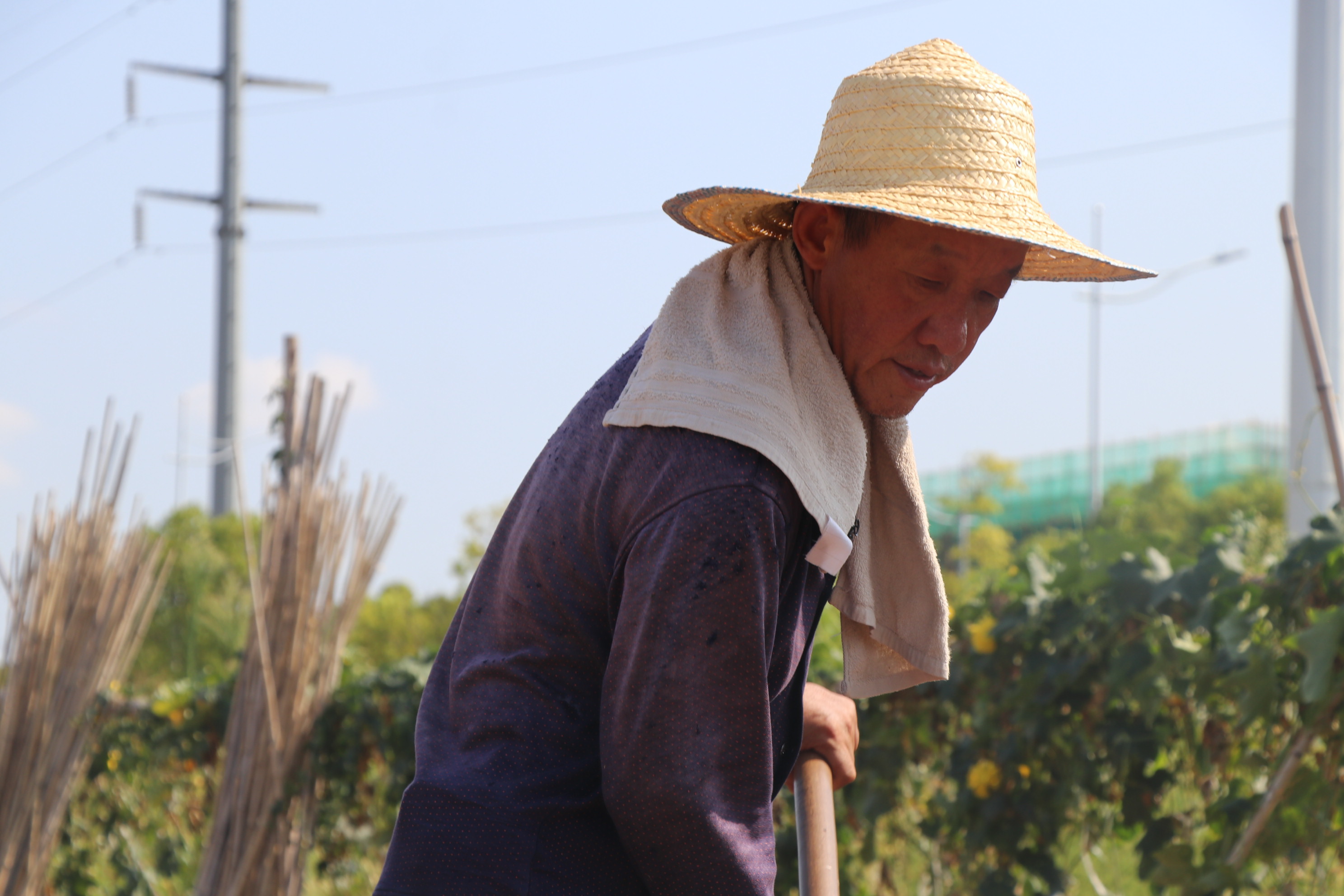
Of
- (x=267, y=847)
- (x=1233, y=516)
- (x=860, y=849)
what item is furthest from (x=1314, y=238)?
(x=267, y=847)

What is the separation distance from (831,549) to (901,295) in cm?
30

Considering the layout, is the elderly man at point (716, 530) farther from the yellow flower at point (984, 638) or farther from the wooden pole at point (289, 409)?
the wooden pole at point (289, 409)

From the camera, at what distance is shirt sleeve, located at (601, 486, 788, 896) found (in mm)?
1135

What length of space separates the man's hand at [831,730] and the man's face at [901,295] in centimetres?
50

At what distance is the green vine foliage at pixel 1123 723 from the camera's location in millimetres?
2443

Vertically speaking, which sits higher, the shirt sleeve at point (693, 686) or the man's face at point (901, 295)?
the man's face at point (901, 295)

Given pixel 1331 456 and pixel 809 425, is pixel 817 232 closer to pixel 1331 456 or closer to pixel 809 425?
pixel 809 425

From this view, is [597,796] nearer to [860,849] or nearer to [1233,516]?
[1233,516]

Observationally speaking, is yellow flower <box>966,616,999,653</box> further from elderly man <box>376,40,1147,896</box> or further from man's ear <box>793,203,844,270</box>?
man's ear <box>793,203,844,270</box>

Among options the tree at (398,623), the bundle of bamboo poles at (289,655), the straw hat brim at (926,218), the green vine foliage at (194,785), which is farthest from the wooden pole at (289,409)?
the tree at (398,623)

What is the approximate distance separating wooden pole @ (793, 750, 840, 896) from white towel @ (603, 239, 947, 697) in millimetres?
141

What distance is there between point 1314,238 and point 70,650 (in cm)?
411

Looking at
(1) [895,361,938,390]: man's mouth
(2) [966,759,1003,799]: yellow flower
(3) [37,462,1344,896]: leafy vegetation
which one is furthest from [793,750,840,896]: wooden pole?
(2) [966,759,1003,799]: yellow flower

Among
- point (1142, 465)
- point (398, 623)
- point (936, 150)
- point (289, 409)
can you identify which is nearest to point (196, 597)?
point (398, 623)
